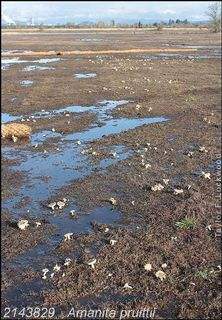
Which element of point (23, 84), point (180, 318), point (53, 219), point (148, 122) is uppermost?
point (23, 84)

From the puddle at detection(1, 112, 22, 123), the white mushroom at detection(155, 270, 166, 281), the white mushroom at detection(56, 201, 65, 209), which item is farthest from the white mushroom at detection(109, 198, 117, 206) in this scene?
the puddle at detection(1, 112, 22, 123)

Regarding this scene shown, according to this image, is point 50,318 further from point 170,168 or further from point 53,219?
point 170,168

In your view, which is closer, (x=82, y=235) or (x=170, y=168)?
(x=82, y=235)

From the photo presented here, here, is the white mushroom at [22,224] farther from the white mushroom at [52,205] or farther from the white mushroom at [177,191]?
the white mushroom at [177,191]

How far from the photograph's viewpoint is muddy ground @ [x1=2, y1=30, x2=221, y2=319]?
26.9 feet

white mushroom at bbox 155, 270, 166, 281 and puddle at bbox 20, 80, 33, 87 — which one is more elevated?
puddle at bbox 20, 80, 33, 87

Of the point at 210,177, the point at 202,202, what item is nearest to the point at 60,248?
the point at 202,202

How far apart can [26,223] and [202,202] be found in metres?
4.89

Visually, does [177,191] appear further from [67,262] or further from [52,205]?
[67,262]

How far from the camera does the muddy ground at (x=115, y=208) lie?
820 centimetres

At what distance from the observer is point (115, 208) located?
11.9 metres

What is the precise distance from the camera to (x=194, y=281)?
8547 mm

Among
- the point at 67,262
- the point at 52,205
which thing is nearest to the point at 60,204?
the point at 52,205

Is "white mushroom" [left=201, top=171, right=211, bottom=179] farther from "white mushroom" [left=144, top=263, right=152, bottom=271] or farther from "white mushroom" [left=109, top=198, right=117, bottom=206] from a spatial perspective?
"white mushroom" [left=144, top=263, right=152, bottom=271]
